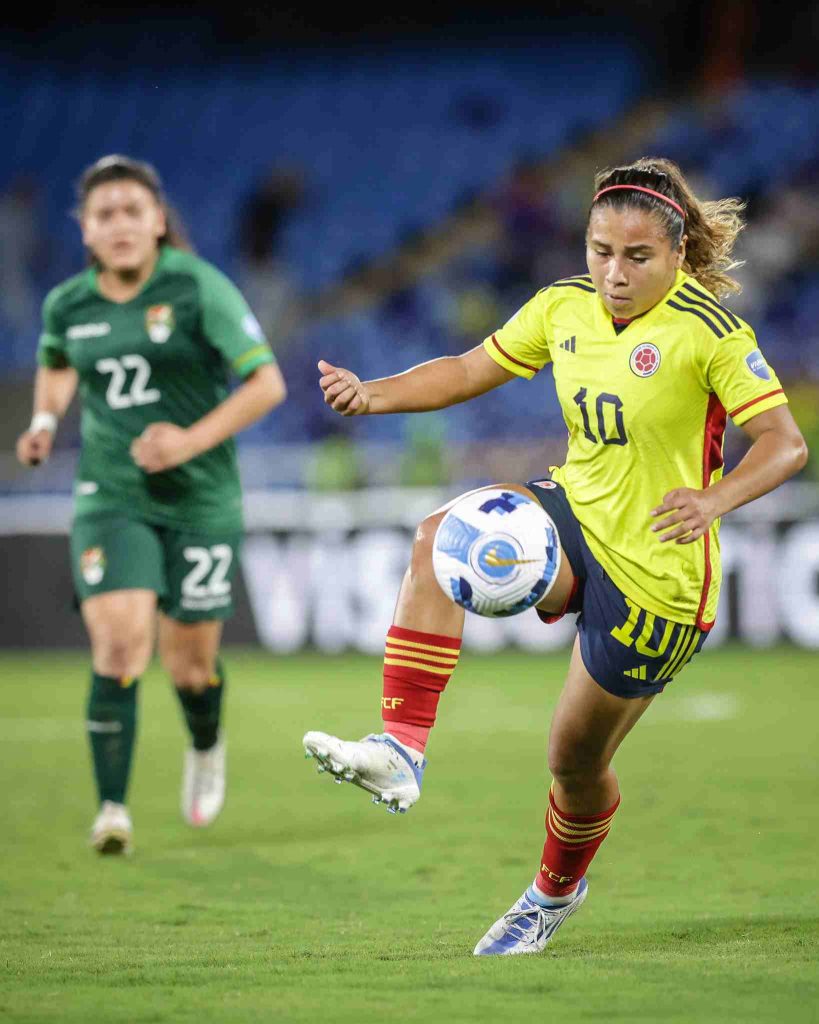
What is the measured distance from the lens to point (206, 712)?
6449 mm

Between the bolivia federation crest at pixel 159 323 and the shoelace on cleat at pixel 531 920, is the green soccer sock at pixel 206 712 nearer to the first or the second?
the bolivia federation crest at pixel 159 323

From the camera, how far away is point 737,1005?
10.4 ft

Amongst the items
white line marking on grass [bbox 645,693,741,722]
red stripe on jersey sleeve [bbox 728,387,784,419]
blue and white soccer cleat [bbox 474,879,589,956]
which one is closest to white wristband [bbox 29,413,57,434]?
blue and white soccer cleat [bbox 474,879,589,956]

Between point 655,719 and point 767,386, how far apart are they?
5.93 meters

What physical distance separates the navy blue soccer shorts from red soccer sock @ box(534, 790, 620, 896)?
417 millimetres

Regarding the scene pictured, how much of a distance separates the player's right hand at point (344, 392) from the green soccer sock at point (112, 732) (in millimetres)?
2334

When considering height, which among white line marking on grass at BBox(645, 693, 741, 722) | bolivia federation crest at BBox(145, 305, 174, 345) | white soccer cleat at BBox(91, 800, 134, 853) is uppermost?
bolivia federation crest at BBox(145, 305, 174, 345)

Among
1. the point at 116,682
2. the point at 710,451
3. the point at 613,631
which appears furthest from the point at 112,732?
the point at 710,451

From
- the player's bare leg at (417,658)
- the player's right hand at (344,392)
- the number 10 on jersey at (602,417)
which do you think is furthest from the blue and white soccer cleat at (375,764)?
the number 10 on jersey at (602,417)

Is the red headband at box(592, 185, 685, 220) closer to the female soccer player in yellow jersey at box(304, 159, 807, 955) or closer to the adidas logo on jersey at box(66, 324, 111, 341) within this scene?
the female soccer player in yellow jersey at box(304, 159, 807, 955)

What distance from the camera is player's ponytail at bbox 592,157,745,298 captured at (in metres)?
3.81

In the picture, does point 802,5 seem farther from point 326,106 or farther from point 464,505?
point 464,505

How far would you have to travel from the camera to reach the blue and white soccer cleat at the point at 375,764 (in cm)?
354

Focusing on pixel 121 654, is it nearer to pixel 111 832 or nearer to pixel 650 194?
pixel 111 832
